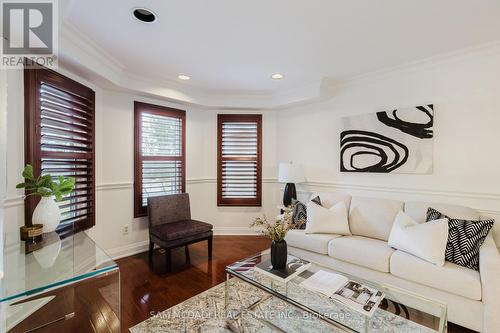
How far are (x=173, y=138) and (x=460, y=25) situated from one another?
3705mm

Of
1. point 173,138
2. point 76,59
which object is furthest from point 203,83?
point 76,59

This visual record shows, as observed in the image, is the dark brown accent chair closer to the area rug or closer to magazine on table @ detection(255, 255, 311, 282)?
the area rug

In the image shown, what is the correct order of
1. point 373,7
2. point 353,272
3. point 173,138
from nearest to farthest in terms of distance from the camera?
point 373,7
point 353,272
point 173,138

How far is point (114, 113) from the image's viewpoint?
329 centimetres

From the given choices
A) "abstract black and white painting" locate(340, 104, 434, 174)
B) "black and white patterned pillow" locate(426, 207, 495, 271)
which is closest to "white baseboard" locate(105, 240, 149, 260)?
"abstract black and white painting" locate(340, 104, 434, 174)

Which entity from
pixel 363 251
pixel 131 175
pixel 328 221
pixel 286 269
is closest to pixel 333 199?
pixel 328 221

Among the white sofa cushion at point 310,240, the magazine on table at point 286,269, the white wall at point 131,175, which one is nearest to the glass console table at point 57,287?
the white wall at point 131,175

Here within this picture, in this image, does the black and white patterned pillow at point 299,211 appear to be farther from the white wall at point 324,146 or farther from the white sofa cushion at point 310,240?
the white wall at point 324,146

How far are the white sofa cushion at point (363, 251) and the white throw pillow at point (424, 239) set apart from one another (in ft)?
0.49

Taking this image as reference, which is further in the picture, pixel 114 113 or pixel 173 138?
pixel 173 138

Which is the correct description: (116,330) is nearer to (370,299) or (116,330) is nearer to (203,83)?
(370,299)

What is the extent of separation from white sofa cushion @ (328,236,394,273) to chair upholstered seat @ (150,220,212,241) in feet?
5.40

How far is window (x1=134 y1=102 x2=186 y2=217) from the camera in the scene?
3.53 metres

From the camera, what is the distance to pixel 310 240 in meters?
2.81
